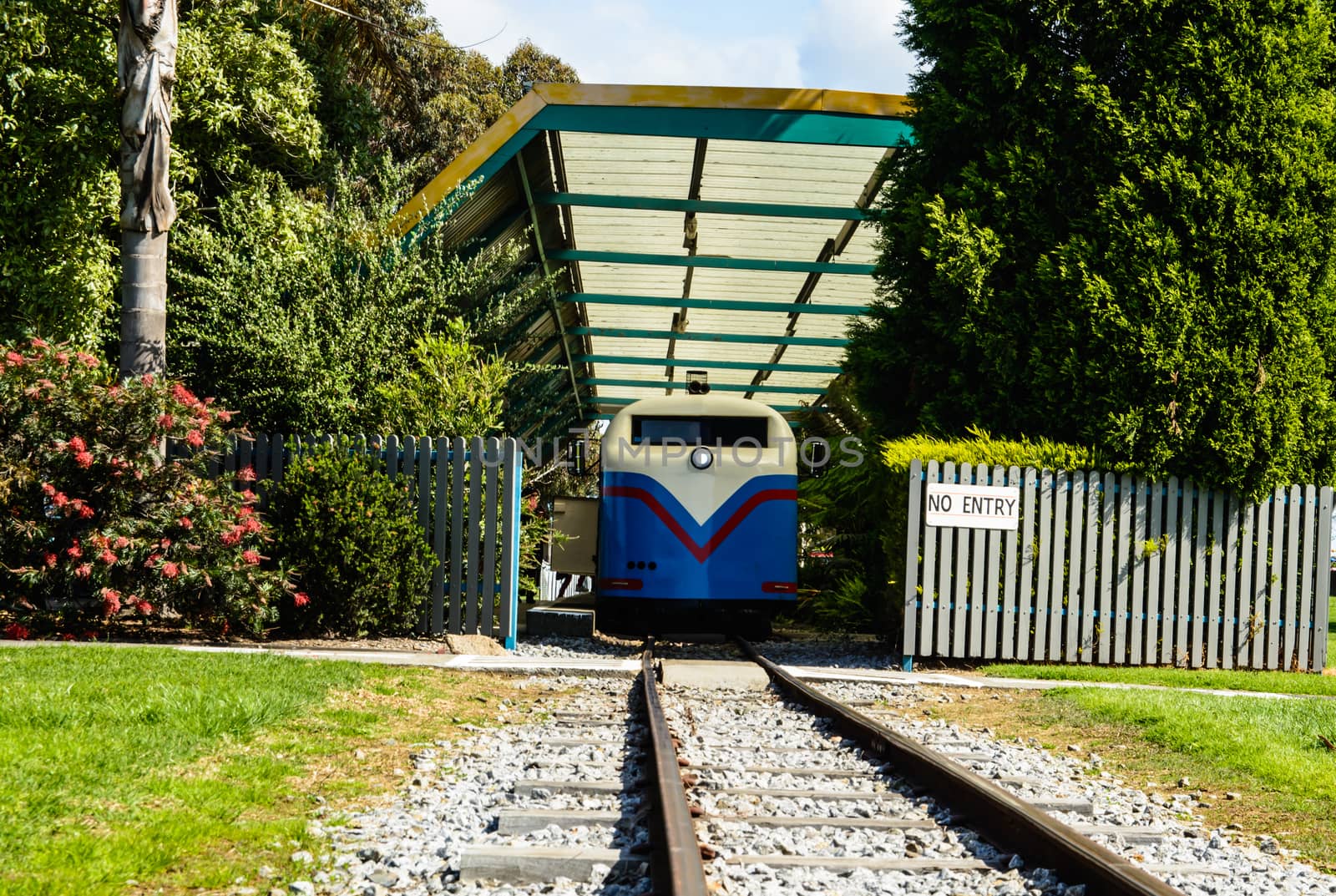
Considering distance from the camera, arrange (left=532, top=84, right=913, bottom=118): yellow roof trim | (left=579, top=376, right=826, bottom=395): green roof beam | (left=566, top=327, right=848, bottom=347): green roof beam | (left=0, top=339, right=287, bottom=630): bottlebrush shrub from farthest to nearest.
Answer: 1. (left=579, top=376, right=826, bottom=395): green roof beam
2. (left=566, top=327, right=848, bottom=347): green roof beam
3. (left=532, top=84, right=913, bottom=118): yellow roof trim
4. (left=0, top=339, right=287, bottom=630): bottlebrush shrub

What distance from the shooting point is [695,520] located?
47.2 ft

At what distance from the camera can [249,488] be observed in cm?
1244

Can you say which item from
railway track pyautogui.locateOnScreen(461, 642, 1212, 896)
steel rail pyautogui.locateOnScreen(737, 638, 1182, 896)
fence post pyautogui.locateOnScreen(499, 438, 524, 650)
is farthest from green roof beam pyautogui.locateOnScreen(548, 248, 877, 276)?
steel rail pyautogui.locateOnScreen(737, 638, 1182, 896)

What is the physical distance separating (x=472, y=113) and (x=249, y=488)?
2530 cm

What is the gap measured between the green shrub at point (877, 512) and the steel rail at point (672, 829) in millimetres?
6500

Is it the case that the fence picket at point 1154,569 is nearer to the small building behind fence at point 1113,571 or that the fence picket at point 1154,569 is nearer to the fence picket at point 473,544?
the small building behind fence at point 1113,571

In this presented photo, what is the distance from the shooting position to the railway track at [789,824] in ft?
13.9

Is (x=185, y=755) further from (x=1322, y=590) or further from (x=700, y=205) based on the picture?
(x=700, y=205)

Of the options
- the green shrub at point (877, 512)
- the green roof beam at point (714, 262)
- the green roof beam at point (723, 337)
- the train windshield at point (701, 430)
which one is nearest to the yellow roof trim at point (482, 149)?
the train windshield at point (701, 430)

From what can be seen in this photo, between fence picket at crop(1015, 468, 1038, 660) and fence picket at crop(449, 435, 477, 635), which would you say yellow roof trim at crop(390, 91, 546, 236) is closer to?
fence picket at crop(449, 435, 477, 635)

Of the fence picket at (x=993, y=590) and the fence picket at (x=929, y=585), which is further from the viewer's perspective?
the fence picket at (x=993, y=590)

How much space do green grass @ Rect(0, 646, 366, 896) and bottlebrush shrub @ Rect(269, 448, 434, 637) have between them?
311cm

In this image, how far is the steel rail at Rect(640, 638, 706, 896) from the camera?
3783 mm

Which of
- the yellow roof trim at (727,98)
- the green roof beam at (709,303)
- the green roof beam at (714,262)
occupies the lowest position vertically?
the green roof beam at (709,303)
